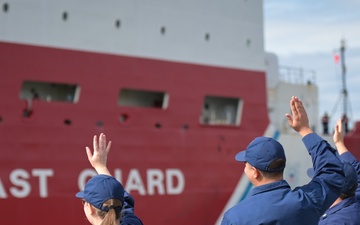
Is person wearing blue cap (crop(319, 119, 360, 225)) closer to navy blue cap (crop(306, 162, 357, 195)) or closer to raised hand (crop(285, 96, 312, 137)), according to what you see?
navy blue cap (crop(306, 162, 357, 195))

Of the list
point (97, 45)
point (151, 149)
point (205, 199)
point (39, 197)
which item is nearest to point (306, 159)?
point (205, 199)

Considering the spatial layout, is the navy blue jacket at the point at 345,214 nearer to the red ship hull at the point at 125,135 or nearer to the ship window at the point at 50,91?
the red ship hull at the point at 125,135

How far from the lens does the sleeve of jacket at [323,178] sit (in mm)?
1925

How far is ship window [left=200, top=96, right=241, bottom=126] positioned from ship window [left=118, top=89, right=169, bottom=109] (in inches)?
33.6

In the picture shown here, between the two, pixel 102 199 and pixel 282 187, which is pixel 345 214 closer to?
pixel 282 187

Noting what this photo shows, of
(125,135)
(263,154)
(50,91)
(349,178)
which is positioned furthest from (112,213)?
(50,91)

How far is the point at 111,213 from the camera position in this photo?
175cm

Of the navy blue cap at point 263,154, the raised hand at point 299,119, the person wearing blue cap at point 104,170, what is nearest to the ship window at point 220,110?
the person wearing blue cap at point 104,170

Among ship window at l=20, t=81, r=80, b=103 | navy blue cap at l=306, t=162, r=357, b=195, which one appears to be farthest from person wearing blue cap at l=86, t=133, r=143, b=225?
ship window at l=20, t=81, r=80, b=103

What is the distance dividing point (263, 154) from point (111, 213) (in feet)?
1.80

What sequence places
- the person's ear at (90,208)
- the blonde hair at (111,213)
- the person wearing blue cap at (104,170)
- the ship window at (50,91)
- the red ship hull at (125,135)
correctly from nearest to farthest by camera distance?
1. the blonde hair at (111,213)
2. the person's ear at (90,208)
3. the person wearing blue cap at (104,170)
4. the red ship hull at (125,135)
5. the ship window at (50,91)

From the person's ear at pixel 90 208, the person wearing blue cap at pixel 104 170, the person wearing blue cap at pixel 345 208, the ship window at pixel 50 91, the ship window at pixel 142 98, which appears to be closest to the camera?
the person's ear at pixel 90 208

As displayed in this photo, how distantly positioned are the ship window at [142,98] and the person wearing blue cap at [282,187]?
17.3 feet

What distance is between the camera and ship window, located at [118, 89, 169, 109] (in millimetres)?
7285
